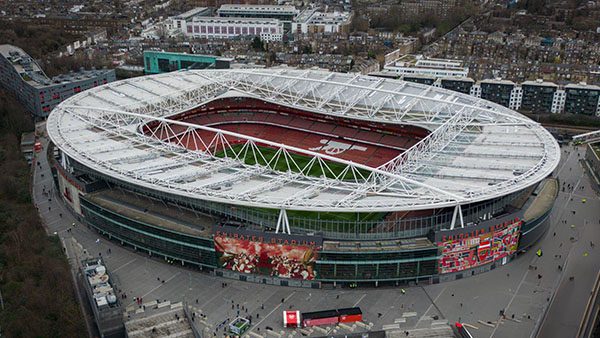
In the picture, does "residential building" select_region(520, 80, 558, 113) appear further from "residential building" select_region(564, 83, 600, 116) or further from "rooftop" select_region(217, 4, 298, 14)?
"rooftop" select_region(217, 4, 298, 14)

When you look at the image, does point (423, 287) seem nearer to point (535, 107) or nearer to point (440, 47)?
point (535, 107)

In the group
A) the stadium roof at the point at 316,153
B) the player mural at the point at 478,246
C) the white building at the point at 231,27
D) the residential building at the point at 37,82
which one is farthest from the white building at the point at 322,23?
the player mural at the point at 478,246

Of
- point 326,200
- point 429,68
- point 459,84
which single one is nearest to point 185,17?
point 429,68

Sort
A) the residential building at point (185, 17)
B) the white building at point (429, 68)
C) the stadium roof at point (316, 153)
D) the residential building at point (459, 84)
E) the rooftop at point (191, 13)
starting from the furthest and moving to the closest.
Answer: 1. the rooftop at point (191, 13)
2. the residential building at point (185, 17)
3. the white building at point (429, 68)
4. the residential building at point (459, 84)
5. the stadium roof at point (316, 153)

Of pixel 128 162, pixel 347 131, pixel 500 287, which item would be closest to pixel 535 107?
pixel 347 131

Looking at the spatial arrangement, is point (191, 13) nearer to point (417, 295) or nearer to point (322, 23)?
point (322, 23)

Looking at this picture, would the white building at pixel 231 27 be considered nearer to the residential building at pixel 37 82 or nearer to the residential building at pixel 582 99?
the residential building at pixel 37 82
